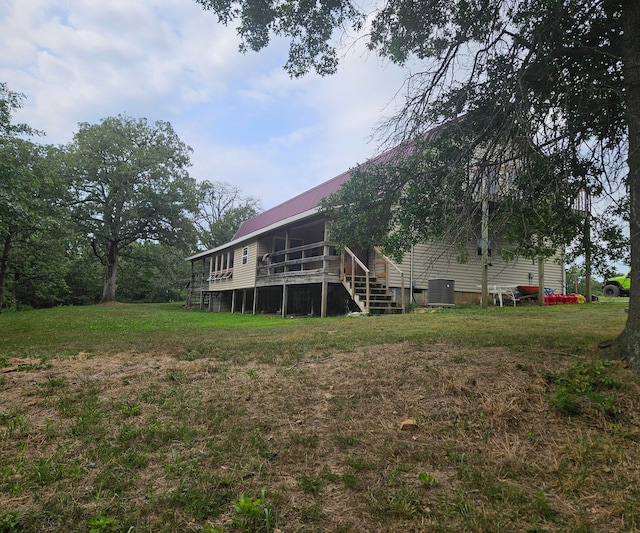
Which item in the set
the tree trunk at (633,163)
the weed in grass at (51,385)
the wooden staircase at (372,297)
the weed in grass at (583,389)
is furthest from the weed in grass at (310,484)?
the wooden staircase at (372,297)

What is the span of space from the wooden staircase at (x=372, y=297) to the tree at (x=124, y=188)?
18261mm

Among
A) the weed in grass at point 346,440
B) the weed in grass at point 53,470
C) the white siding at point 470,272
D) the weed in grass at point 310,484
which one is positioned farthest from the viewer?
the white siding at point 470,272

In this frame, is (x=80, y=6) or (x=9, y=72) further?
(x=9, y=72)

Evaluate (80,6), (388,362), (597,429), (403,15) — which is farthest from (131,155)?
(597,429)

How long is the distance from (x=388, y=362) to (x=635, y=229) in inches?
113

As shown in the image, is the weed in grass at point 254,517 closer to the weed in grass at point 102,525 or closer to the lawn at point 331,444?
A: the lawn at point 331,444

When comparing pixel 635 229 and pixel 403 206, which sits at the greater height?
pixel 403 206

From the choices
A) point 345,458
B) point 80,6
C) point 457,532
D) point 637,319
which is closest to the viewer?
point 457,532

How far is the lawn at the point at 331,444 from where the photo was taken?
1.95 m

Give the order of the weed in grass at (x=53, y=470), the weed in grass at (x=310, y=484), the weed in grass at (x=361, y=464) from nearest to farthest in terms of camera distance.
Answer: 1. the weed in grass at (x=310, y=484)
2. the weed in grass at (x=53, y=470)
3. the weed in grass at (x=361, y=464)

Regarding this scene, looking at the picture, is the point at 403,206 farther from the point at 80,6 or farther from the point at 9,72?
the point at 9,72

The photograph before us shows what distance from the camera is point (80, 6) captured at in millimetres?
8086

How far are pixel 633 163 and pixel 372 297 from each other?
9.31m

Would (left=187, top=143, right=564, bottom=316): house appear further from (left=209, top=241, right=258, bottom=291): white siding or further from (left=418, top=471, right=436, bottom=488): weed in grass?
(left=418, top=471, right=436, bottom=488): weed in grass
